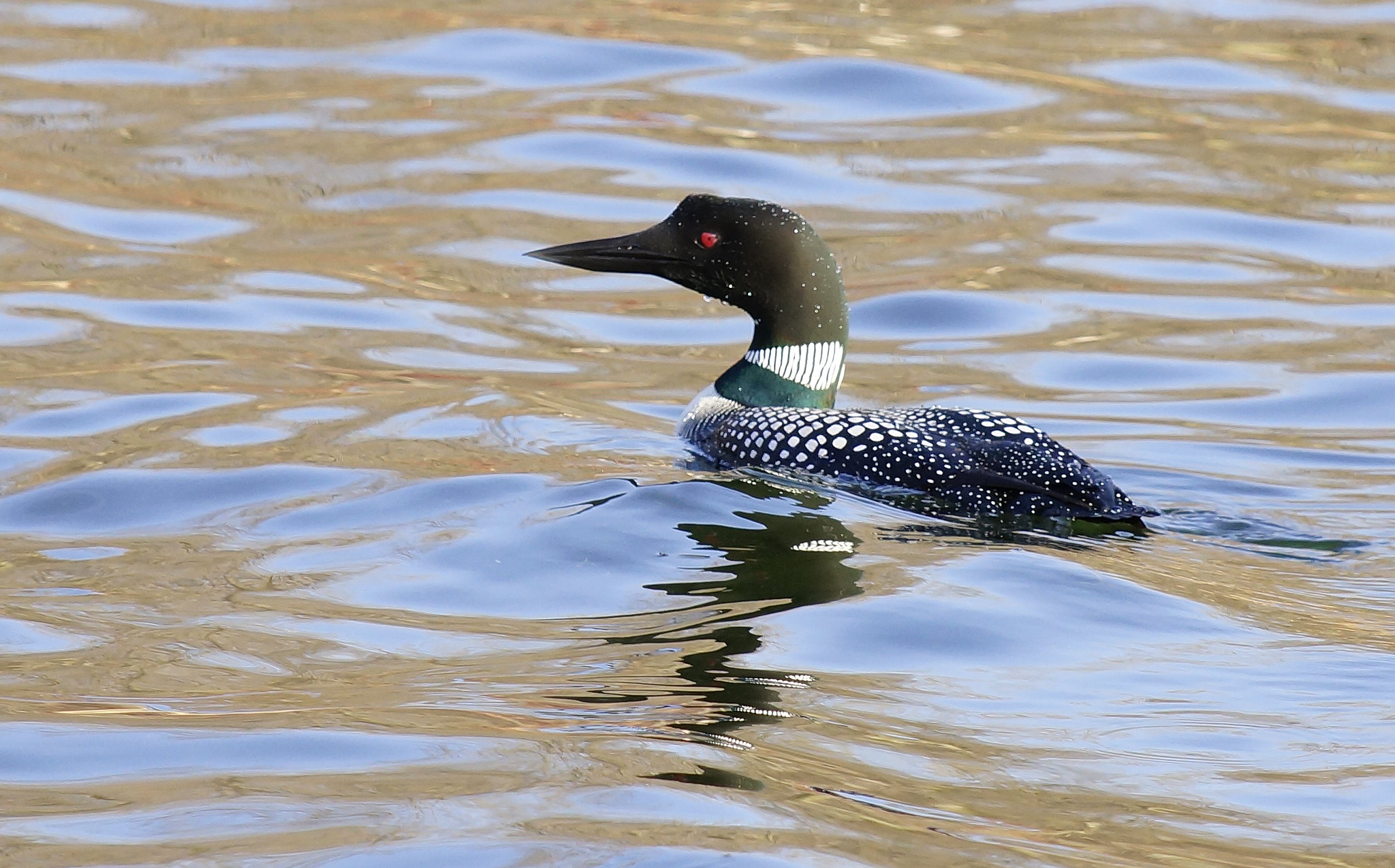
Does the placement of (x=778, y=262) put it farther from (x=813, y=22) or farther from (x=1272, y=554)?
(x=813, y=22)

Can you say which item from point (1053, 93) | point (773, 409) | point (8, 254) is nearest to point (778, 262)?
point (773, 409)

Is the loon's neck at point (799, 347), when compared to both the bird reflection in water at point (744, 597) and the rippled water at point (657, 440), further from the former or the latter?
the bird reflection in water at point (744, 597)

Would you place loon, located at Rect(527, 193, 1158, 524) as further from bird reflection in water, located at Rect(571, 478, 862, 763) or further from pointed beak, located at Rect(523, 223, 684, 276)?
bird reflection in water, located at Rect(571, 478, 862, 763)

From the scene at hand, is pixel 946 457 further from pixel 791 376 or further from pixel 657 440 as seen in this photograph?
pixel 657 440

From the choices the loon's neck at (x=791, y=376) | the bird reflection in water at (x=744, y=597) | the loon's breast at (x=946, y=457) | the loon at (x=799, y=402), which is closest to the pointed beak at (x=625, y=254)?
the loon at (x=799, y=402)

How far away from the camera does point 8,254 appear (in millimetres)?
8109

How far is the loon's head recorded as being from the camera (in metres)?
5.89

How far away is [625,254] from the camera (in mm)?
6094

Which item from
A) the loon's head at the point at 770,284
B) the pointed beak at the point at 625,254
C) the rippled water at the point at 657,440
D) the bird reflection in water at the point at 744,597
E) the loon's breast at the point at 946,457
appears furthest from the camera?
the pointed beak at the point at 625,254

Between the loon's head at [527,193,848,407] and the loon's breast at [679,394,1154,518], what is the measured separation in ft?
1.12

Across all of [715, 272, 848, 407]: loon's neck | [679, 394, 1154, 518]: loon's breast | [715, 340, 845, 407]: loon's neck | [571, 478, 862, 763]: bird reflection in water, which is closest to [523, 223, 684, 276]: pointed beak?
[715, 272, 848, 407]: loon's neck

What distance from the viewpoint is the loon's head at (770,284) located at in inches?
232

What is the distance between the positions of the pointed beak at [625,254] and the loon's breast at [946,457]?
28.3 inches

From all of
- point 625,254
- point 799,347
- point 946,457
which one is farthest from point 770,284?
point 946,457
